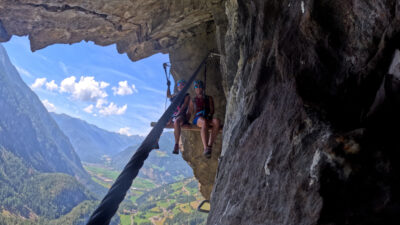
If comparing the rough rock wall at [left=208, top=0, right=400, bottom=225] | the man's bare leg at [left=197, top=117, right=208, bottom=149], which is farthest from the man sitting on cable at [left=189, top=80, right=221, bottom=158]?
the rough rock wall at [left=208, top=0, right=400, bottom=225]

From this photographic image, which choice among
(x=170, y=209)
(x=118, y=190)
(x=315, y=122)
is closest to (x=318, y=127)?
(x=315, y=122)

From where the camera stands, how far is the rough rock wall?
1.85m

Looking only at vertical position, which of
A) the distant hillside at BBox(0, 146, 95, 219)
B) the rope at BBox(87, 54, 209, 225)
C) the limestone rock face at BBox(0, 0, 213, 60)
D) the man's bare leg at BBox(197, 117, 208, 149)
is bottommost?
the distant hillside at BBox(0, 146, 95, 219)

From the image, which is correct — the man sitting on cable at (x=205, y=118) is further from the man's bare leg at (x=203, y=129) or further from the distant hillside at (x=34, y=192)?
the distant hillside at (x=34, y=192)

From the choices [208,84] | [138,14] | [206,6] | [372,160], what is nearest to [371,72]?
[372,160]

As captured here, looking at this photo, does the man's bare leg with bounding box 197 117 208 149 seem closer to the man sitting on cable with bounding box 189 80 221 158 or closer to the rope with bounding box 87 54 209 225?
the man sitting on cable with bounding box 189 80 221 158

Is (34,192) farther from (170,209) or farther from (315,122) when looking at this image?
(315,122)

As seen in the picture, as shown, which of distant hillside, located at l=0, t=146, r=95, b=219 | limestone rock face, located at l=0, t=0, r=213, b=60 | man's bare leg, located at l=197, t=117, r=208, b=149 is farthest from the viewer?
distant hillside, located at l=0, t=146, r=95, b=219

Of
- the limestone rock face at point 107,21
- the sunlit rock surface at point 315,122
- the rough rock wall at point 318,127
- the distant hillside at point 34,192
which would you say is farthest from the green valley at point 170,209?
the rough rock wall at point 318,127

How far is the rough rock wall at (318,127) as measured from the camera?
6.07 feet

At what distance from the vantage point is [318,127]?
93.8 inches

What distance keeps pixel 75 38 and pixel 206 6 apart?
25.3 feet

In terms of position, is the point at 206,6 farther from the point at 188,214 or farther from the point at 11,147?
the point at 11,147

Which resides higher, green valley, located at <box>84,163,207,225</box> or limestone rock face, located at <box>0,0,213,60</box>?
limestone rock face, located at <box>0,0,213,60</box>
